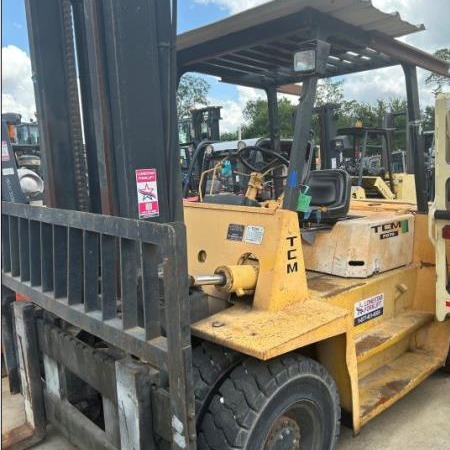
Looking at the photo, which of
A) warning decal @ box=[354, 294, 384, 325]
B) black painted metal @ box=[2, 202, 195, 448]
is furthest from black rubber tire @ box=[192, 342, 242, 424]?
warning decal @ box=[354, 294, 384, 325]

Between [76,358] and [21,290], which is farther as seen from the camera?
[21,290]

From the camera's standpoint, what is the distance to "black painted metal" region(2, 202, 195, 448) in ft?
6.28

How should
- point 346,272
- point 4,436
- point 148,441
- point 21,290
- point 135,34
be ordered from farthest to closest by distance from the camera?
point 346,272 → point 4,436 → point 21,290 → point 135,34 → point 148,441

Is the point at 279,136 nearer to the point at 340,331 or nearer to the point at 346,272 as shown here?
the point at 346,272

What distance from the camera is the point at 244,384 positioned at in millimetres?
2295

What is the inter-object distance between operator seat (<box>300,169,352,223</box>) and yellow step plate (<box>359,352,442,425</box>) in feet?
3.48

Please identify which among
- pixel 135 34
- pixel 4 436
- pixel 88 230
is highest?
pixel 135 34

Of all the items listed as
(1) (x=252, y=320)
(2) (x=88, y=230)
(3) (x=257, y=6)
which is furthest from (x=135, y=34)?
(1) (x=252, y=320)

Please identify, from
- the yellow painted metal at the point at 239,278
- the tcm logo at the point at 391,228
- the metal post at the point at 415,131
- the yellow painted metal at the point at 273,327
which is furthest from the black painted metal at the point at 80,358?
the metal post at the point at 415,131

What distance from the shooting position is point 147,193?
255cm

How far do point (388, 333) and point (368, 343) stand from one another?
0.79 ft

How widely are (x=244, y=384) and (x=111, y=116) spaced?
139 centimetres

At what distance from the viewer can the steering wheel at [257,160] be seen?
322cm

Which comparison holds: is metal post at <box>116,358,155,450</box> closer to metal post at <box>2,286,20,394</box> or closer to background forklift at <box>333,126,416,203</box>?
metal post at <box>2,286,20,394</box>
